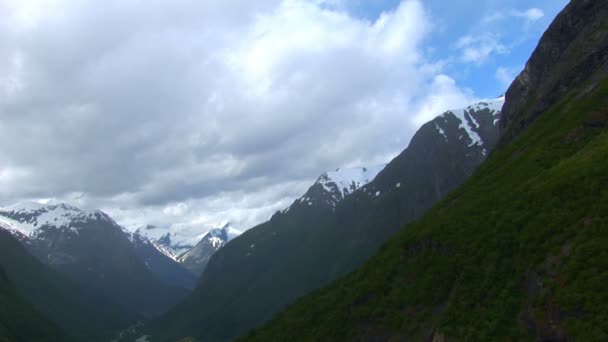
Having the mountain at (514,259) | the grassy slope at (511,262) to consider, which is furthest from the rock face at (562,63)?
the grassy slope at (511,262)

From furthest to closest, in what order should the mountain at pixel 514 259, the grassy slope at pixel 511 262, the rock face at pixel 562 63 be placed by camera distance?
the rock face at pixel 562 63 < the mountain at pixel 514 259 < the grassy slope at pixel 511 262

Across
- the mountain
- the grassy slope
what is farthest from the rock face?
the grassy slope

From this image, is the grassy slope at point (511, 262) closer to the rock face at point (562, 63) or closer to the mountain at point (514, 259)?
the mountain at point (514, 259)

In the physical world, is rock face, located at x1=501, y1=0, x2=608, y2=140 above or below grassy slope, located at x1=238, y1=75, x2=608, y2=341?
above

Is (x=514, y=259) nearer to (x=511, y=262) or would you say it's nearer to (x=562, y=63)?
(x=511, y=262)

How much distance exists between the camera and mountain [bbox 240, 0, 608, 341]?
39.2 metres

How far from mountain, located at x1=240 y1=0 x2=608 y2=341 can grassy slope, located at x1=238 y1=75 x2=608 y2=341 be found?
13 centimetres

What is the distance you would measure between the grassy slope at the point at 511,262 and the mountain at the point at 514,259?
130 millimetres

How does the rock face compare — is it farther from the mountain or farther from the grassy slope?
the grassy slope

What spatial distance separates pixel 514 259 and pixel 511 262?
0.39m

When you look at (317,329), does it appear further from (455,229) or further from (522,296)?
(522,296)

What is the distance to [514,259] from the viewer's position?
48000 mm

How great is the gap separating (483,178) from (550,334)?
52.5 m

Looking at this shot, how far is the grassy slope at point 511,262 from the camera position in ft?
128
